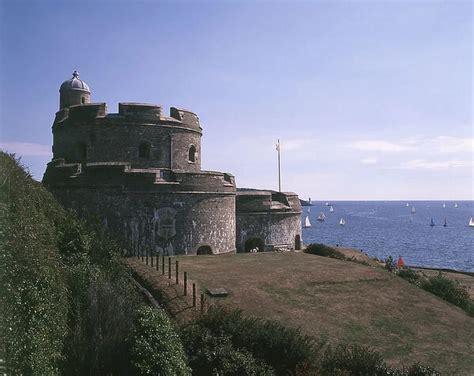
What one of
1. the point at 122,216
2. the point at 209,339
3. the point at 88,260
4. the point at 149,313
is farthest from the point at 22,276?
the point at 122,216

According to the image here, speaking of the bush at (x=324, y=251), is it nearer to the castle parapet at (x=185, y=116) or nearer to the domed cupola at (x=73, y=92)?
the castle parapet at (x=185, y=116)

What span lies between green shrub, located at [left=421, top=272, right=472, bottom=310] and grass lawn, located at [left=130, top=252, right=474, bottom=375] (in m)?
0.91

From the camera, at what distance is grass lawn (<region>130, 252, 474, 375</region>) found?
1264 cm

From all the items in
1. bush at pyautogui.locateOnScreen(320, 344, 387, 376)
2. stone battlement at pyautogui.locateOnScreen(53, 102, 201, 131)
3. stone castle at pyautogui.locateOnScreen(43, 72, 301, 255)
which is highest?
stone battlement at pyautogui.locateOnScreen(53, 102, 201, 131)

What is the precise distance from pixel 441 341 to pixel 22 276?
470 inches

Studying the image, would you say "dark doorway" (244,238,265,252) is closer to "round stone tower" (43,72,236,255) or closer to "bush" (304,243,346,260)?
"bush" (304,243,346,260)

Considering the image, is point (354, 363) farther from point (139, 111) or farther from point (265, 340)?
point (139, 111)

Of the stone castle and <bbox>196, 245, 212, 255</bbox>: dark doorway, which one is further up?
the stone castle

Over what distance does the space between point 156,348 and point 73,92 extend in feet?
69.6

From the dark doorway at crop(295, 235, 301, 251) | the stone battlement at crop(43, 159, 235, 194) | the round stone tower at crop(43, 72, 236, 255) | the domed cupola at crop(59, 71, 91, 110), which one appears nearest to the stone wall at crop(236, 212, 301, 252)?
the dark doorway at crop(295, 235, 301, 251)

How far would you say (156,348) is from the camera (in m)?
9.95

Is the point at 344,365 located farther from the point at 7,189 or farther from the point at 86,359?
the point at 7,189

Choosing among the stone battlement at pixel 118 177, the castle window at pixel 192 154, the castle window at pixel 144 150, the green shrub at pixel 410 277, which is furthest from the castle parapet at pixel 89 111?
the green shrub at pixel 410 277

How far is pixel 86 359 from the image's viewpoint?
10.2 meters
